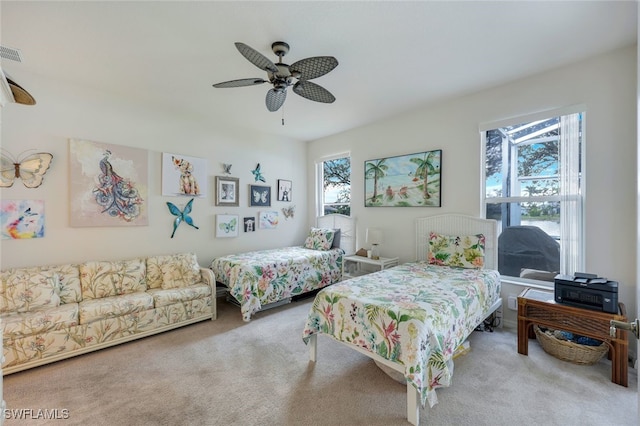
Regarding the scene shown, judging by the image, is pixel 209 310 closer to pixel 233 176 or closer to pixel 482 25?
pixel 233 176

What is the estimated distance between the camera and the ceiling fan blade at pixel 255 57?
6.15ft

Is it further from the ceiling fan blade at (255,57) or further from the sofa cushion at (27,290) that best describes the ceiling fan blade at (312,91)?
the sofa cushion at (27,290)

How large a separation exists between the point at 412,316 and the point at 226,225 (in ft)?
10.7

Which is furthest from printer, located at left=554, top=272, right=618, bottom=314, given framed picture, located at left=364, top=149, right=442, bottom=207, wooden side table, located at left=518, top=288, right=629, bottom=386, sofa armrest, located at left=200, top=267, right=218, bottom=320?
sofa armrest, located at left=200, top=267, right=218, bottom=320

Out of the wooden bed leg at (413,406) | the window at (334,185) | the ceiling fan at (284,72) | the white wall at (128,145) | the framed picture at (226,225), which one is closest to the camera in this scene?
the wooden bed leg at (413,406)

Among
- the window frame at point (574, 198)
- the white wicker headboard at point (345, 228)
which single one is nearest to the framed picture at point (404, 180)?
the white wicker headboard at point (345, 228)

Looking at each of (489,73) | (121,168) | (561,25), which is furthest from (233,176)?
(561,25)

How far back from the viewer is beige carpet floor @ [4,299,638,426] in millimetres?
1806

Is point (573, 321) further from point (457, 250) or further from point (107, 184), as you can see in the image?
point (107, 184)

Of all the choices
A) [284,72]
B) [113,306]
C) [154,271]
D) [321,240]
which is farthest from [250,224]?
[284,72]

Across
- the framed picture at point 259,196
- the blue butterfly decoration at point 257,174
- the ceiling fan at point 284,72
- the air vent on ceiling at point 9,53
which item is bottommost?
the framed picture at point 259,196

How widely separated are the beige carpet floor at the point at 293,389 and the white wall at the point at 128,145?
1.22 metres

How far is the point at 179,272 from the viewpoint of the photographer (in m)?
3.45

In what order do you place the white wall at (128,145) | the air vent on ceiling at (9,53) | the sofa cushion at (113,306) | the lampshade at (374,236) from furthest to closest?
the lampshade at (374,236), the white wall at (128,145), the sofa cushion at (113,306), the air vent on ceiling at (9,53)
